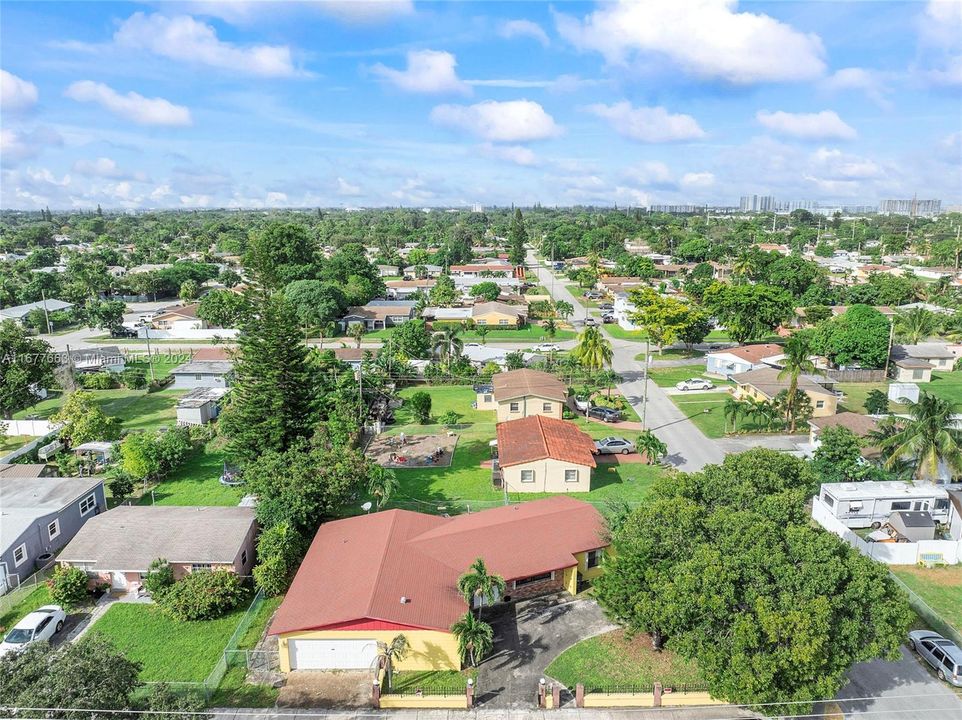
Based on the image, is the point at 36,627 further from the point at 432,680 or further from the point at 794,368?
the point at 794,368

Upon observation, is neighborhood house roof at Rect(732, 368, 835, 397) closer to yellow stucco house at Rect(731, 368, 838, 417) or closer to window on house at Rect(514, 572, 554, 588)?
yellow stucco house at Rect(731, 368, 838, 417)

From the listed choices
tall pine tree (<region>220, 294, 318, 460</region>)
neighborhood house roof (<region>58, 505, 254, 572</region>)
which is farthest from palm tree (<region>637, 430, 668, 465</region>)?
neighborhood house roof (<region>58, 505, 254, 572</region>)

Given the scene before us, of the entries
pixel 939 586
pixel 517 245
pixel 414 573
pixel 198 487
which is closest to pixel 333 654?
pixel 414 573

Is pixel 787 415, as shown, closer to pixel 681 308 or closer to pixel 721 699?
pixel 681 308

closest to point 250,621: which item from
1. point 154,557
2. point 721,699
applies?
point 154,557

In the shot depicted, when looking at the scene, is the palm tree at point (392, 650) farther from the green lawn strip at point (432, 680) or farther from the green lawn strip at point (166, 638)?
the green lawn strip at point (166, 638)

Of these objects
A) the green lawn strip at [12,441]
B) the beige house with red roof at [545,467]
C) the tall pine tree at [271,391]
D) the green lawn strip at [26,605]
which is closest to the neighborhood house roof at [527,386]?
the beige house with red roof at [545,467]
